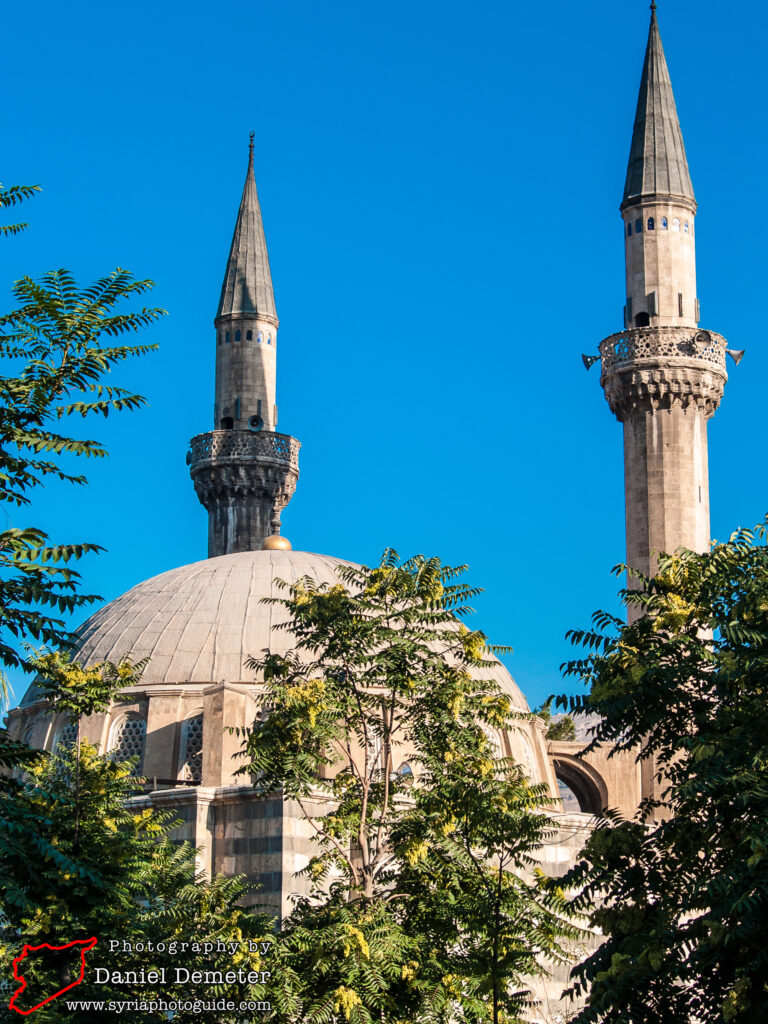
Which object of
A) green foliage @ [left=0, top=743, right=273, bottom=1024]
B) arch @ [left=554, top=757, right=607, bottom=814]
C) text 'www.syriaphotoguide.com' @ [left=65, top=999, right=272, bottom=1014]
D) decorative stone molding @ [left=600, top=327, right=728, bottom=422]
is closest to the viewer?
green foliage @ [left=0, top=743, right=273, bottom=1024]

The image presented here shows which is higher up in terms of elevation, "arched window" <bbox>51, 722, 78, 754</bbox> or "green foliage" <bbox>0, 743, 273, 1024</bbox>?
"arched window" <bbox>51, 722, 78, 754</bbox>

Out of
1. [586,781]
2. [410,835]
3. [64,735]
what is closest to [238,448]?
[586,781]

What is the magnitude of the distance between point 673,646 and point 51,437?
16.5 ft

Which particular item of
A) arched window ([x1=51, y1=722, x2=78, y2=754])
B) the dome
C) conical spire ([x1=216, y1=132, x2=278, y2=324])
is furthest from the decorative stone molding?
arched window ([x1=51, y1=722, x2=78, y2=754])

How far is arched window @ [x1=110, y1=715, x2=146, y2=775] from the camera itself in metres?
25.6

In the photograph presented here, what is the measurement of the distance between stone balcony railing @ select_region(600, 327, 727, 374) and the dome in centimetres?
813

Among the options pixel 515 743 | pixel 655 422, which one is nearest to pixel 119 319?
pixel 515 743

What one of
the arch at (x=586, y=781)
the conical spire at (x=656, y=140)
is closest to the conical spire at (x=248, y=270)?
the conical spire at (x=656, y=140)

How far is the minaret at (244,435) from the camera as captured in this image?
42062 mm

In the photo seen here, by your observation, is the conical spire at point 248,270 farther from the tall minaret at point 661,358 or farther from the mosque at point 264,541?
the tall minaret at point 661,358

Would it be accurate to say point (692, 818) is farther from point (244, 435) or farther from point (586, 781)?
point (244, 435)

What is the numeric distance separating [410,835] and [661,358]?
20.7 metres

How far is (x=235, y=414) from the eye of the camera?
4275 cm

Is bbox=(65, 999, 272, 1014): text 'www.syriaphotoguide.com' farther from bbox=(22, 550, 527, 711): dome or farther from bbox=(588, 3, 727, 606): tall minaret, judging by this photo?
bbox=(588, 3, 727, 606): tall minaret
